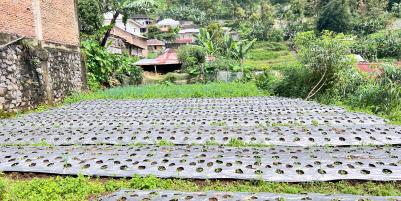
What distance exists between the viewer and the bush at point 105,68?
18844mm

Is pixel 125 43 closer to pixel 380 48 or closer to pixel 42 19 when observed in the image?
pixel 42 19

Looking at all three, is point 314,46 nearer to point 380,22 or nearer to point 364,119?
point 364,119

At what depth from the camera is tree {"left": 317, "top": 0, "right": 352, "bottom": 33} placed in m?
45.9

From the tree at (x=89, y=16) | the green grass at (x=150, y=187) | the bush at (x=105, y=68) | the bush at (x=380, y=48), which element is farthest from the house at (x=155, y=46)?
the green grass at (x=150, y=187)

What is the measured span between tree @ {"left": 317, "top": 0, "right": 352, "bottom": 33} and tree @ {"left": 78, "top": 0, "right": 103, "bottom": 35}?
34551mm

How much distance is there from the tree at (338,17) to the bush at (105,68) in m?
32.1

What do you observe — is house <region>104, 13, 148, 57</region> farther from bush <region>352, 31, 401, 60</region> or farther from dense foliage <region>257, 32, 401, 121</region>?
bush <region>352, 31, 401, 60</region>

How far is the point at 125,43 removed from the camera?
113 feet

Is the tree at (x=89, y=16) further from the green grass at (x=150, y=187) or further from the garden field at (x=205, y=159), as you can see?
the green grass at (x=150, y=187)

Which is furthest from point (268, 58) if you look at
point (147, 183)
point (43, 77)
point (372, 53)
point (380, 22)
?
point (147, 183)

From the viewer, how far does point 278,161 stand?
4914mm

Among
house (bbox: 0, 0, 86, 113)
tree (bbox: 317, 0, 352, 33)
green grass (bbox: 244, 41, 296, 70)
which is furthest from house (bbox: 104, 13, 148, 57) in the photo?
tree (bbox: 317, 0, 352, 33)

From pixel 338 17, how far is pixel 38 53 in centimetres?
4280

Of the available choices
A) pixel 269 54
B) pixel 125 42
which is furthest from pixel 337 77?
pixel 269 54
